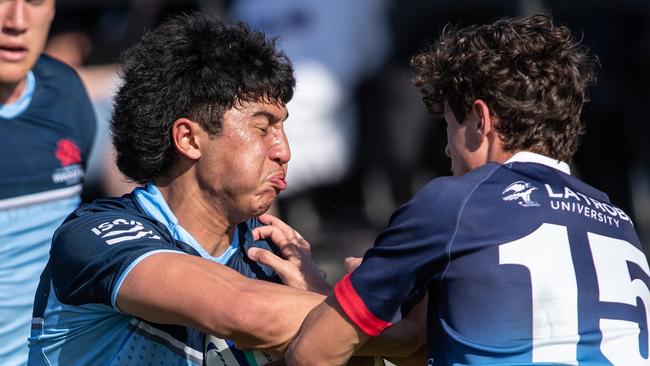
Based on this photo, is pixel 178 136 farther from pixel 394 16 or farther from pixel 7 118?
pixel 394 16

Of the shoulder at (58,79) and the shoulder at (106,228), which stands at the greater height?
the shoulder at (58,79)

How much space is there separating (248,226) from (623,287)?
1.29 m

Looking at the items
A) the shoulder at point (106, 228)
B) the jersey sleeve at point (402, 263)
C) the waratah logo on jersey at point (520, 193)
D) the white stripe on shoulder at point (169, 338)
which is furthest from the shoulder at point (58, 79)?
the waratah logo on jersey at point (520, 193)

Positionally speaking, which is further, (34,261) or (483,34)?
(34,261)

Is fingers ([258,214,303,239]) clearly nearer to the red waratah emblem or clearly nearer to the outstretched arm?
the outstretched arm

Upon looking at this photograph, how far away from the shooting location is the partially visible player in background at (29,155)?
195 inches

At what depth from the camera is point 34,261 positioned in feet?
16.5

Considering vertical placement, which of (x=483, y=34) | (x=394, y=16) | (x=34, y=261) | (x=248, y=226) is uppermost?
(x=394, y=16)

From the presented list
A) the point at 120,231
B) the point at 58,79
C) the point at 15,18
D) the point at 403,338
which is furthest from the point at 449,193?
the point at 58,79

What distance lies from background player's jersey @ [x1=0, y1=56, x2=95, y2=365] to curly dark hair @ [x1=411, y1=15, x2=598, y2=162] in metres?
2.26

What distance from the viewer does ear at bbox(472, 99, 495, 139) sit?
3197 mm

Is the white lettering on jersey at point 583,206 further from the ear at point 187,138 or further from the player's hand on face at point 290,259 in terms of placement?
the ear at point 187,138

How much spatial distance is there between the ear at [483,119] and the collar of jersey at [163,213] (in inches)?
35.9

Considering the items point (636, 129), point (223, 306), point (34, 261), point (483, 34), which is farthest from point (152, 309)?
point (636, 129)
